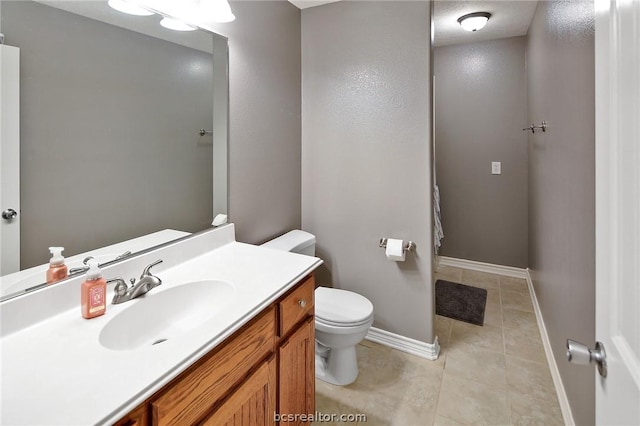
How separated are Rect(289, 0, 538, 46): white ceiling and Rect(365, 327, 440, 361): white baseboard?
2.32 m

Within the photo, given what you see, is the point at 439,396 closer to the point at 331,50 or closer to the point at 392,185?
the point at 392,185

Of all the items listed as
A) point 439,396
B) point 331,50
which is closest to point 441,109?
point 331,50

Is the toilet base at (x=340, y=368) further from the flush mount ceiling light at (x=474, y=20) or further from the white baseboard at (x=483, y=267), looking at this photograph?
the flush mount ceiling light at (x=474, y=20)

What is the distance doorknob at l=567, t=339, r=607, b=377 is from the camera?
636mm

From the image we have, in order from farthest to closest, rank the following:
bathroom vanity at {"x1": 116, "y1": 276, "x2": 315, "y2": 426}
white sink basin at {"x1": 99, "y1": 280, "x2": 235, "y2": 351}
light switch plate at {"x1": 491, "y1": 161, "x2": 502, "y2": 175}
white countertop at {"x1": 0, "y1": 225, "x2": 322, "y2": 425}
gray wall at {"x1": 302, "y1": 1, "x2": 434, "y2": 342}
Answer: light switch plate at {"x1": 491, "y1": 161, "x2": 502, "y2": 175} → gray wall at {"x1": 302, "y1": 1, "x2": 434, "y2": 342} → white sink basin at {"x1": 99, "y1": 280, "x2": 235, "y2": 351} → bathroom vanity at {"x1": 116, "y1": 276, "x2": 315, "y2": 426} → white countertop at {"x1": 0, "y1": 225, "x2": 322, "y2": 425}

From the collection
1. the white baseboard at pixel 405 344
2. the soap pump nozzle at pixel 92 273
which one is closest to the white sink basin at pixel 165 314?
the soap pump nozzle at pixel 92 273

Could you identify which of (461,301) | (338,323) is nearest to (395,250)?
(338,323)

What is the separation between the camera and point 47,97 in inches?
38.7

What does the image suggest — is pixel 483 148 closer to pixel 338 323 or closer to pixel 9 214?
pixel 338 323

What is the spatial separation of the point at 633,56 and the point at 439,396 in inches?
69.4

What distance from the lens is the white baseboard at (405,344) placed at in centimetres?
207

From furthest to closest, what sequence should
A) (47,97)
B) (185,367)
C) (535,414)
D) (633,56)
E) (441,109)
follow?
(441,109)
(535,414)
(47,97)
(185,367)
(633,56)

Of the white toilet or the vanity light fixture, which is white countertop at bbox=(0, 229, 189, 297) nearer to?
the white toilet

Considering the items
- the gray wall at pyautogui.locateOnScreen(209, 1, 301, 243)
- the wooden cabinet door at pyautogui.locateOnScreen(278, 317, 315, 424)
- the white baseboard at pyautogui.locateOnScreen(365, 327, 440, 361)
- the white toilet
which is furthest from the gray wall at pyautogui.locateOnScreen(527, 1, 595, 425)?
the gray wall at pyautogui.locateOnScreen(209, 1, 301, 243)
